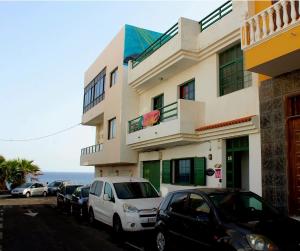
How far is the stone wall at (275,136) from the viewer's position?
10523 mm

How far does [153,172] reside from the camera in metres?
19.7

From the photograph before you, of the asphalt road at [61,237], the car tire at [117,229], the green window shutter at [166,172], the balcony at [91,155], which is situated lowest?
the asphalt road at [61,237]

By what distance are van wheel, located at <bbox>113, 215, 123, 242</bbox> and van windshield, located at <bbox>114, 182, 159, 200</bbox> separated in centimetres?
71

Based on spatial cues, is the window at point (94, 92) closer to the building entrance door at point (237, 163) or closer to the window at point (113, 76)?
the window at point (113, 76)

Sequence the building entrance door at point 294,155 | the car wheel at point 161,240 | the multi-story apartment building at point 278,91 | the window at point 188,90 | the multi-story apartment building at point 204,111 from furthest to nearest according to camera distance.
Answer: the window at point 188,90, the multi-story apartment building at point 204,111, the building entrance door at point 294,155, the multi-story apartment building at point 278,91, the car wheel at point 161,240

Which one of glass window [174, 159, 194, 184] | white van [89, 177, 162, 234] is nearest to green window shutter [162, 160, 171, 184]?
glass window [174, 159, 194, 184]

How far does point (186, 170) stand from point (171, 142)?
1.53 meters

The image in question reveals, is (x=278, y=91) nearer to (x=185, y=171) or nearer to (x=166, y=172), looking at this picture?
(x=185, y=171)

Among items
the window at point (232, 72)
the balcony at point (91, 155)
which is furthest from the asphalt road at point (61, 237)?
the balcony at point (91, 155)

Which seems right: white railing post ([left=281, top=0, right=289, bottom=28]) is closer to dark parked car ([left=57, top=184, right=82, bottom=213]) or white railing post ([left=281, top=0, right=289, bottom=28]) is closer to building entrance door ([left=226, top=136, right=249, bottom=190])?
building entrance door ([left=226, top=136, right=249, bottom=190])

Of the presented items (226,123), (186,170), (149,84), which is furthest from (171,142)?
(149,84)

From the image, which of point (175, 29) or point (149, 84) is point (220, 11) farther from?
point (149, 84)

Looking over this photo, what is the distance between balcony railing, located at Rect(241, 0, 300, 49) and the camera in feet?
Answer: 30.1

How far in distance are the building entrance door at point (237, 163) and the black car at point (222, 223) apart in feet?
17.0
